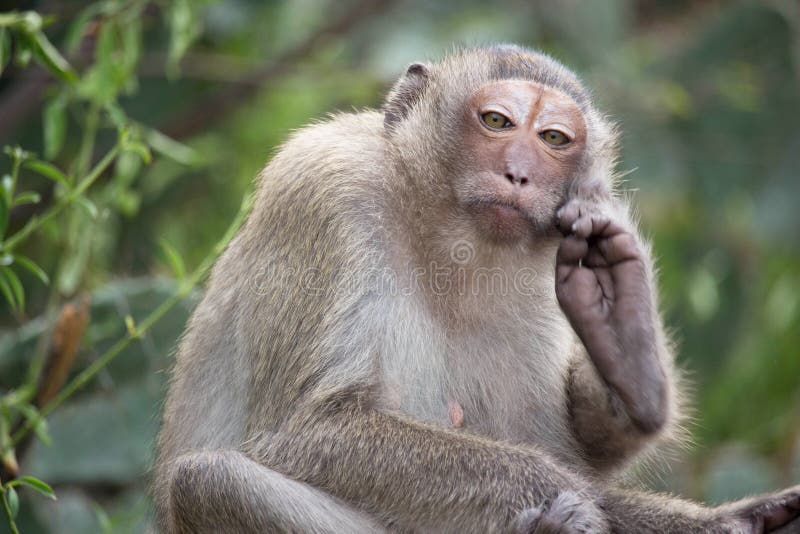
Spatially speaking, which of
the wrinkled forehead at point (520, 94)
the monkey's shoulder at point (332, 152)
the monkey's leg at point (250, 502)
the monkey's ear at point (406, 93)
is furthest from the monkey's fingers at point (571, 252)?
the monkey's leg at point (250, 502)

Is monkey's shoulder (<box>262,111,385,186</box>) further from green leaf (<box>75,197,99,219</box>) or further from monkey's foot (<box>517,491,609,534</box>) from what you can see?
monkey's foot (<box>517,491,609,534</box>)

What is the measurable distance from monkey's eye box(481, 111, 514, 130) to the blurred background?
164 centimetres

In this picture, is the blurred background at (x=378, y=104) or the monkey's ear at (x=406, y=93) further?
the blurred background at (x=378, y=104)

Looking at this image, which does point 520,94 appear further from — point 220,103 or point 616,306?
point 220,103

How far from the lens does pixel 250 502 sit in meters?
4.02

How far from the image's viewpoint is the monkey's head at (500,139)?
4285mm

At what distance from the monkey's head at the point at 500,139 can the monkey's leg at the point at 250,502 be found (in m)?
1.10

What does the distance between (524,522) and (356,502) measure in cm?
59

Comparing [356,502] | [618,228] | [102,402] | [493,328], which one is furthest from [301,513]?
[102,402]

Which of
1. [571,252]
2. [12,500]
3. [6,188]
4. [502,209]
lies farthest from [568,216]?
[12,500]

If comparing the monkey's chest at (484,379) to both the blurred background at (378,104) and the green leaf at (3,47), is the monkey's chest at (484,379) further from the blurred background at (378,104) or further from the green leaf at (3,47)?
the green leaf at (3,47)

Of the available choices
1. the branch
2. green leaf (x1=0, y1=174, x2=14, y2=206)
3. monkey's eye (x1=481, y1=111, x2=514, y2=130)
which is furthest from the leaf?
the branch

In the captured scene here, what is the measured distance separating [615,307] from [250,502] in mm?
1360

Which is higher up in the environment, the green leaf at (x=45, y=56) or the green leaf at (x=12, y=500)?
the green leaf at (x=45, y=56)
